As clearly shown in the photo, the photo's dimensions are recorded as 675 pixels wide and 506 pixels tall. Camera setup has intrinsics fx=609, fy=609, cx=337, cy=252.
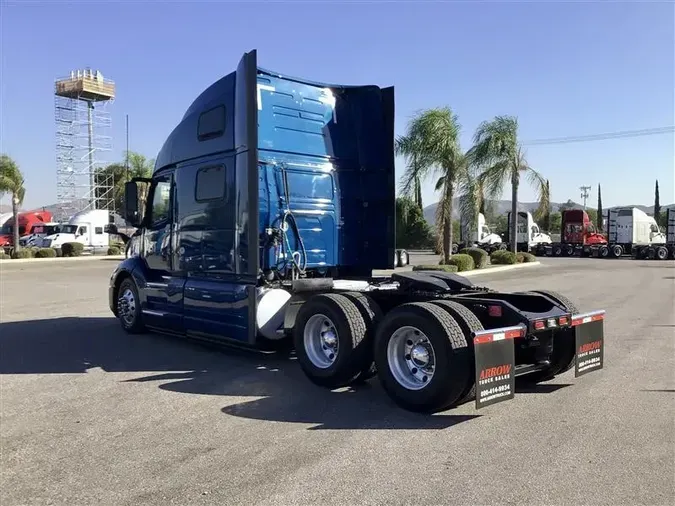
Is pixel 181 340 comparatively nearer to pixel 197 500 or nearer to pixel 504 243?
pixel 197 500

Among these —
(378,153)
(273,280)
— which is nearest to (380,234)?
(378,153)

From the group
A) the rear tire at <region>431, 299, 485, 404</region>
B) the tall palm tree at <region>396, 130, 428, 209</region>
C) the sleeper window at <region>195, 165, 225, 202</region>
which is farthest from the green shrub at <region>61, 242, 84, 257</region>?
the rear tire at <region>431, 299, 485, 404</region>

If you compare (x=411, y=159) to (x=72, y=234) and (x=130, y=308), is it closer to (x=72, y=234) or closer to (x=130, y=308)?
(x=130, y=308)

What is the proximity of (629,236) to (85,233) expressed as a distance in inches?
1503

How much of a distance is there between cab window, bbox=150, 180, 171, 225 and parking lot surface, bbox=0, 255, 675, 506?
213 cm

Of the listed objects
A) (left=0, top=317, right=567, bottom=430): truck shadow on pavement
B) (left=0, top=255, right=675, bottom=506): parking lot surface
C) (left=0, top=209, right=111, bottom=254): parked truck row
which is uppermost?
(left=0, top=209, right=111, bottom=254): parked truck row

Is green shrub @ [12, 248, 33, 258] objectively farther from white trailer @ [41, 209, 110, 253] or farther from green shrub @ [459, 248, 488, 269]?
green shrub @ [459, 248, 488, 269]

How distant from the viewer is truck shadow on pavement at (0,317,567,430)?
5402mm

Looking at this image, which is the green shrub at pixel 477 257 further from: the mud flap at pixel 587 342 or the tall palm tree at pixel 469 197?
the mud flap at pixel 587 342

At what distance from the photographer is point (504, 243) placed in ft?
153

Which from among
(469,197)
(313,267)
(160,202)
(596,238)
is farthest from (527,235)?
(313,267)

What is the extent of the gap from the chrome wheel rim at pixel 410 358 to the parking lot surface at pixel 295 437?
1.00 feet

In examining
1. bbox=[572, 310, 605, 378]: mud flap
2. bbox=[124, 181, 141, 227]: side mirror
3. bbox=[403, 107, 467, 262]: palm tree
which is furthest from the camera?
bbox=[403, 107, 467, 262]: palm tree

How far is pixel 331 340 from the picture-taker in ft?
21.3
